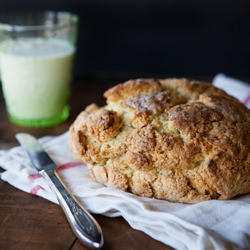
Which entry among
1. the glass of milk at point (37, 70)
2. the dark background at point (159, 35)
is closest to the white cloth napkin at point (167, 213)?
the glass of milk at point (37, 70)

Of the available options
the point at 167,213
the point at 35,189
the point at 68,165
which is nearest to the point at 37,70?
the point at 68,165

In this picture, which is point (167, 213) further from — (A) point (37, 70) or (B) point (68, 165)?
(A) point (37, 70)

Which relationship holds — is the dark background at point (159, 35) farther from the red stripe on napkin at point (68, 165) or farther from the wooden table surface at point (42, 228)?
the wooden table surface at point (42, 228)

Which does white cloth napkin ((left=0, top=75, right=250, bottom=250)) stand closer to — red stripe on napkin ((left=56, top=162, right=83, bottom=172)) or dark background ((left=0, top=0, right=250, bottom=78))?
red stripe on napkin ((left=56, top=162, right=83, bottom=172))

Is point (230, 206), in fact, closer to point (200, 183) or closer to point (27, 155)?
point (200, 183)

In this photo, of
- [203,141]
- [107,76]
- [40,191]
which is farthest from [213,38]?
[40,191]

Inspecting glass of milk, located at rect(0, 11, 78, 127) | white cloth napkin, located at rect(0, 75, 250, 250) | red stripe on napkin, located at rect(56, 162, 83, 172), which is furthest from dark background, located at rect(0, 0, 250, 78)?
white cloth napkin, located at rect(0, 75, 250, 250)

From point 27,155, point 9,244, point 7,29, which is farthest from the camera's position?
point 7,29

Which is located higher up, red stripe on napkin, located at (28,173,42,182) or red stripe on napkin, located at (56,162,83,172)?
red stripe on napkin, located at (56,162,83,172)
